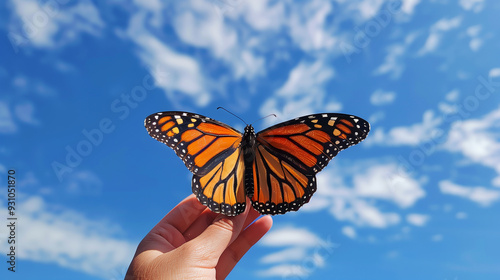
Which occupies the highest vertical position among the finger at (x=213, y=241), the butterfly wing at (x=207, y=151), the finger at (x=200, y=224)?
the butterfly wing at (x=207, y=151)

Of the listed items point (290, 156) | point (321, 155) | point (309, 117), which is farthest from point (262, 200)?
point (309, 117)

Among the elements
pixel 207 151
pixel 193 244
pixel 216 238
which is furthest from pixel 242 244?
pixel 207 151

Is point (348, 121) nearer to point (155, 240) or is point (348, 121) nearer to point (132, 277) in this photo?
point (155, 240)

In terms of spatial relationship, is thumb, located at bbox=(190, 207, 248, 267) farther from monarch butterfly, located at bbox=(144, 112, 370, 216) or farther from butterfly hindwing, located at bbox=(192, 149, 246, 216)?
monarch butterfly, located at bbox=(144, 112, 370, 216)

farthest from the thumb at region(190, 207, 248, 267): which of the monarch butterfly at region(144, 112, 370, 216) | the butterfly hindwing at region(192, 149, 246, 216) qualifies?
the monarch butterfly at region(144, 112, 370, 216)

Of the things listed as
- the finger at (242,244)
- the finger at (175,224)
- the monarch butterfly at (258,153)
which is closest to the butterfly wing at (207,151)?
the monarch butterfly at (258,153)

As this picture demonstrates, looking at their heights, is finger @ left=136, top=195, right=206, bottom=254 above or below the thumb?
above

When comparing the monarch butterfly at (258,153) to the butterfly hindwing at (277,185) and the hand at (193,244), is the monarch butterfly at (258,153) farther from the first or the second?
the hand at (193,244)
